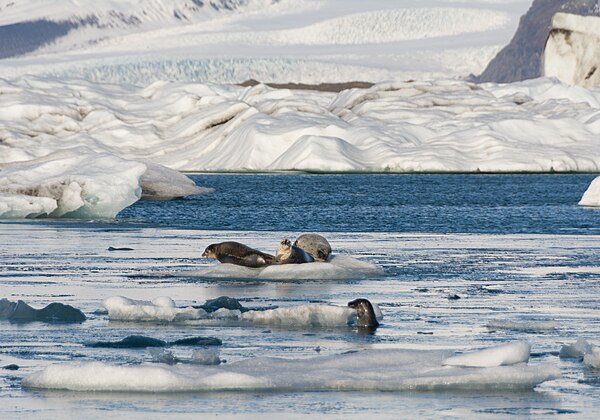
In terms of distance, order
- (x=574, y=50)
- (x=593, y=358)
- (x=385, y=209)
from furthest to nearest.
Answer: (x=574, y=50) < (x=385, y=209) < (x=593, y=358)

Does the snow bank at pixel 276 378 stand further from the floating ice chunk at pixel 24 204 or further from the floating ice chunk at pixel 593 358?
the floating ice chunk at pixel 24 204

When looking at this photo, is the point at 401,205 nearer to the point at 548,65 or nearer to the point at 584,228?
the point at 584,228

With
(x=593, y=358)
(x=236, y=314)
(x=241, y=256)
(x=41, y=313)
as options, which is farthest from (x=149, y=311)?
Answer: (x=241, y=256)

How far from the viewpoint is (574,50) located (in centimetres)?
11219

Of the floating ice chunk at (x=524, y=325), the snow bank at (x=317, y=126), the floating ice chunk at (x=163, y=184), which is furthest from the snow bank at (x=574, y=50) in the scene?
the floating ice chunk at (x=524, y=325)

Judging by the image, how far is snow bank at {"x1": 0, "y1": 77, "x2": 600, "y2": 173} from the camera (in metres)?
77.8

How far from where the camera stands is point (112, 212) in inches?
1240

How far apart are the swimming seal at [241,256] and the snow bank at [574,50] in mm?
92326

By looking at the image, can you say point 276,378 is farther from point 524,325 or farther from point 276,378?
point 524,325

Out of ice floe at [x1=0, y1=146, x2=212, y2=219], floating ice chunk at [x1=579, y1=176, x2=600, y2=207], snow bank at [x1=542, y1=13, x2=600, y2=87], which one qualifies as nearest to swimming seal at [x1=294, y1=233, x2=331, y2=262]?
ice floe at [x1=0, y1=146, x2=212, y2=219]

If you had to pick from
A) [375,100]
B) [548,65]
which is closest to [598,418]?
[375,100]

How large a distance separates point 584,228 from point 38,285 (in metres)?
16.1

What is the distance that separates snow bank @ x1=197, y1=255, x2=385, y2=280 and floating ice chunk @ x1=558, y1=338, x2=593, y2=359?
21.3 feet

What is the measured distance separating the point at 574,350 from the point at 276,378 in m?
2.70
